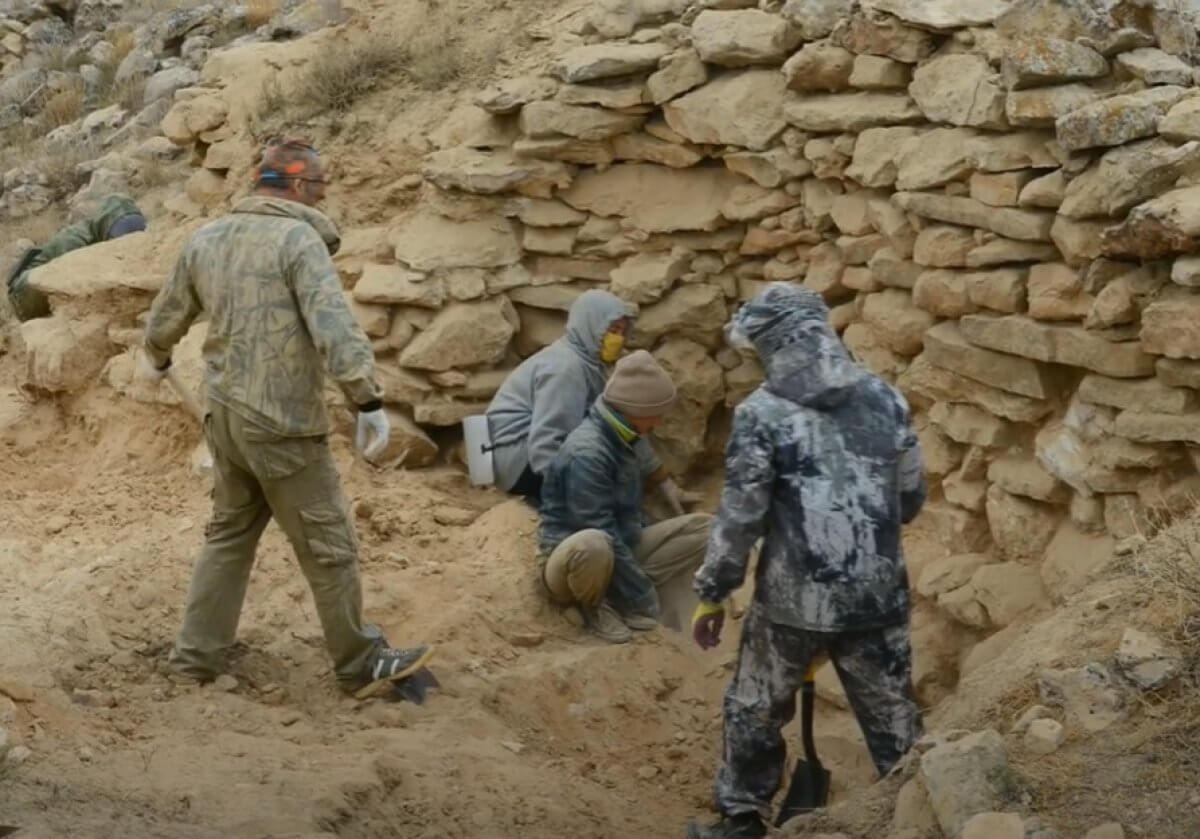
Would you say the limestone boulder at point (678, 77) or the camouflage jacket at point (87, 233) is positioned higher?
the limestone boulder at point (678, 77)

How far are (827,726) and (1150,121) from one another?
2610 millimetres

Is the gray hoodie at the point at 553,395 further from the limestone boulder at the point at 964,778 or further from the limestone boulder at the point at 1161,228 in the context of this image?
the limestone boulder at the point at 964,778

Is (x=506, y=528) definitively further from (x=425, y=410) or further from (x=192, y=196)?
(x=192, y=196)

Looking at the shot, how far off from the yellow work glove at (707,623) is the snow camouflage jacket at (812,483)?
0.08m

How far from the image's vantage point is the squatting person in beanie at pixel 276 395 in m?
6.19

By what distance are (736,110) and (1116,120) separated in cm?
224

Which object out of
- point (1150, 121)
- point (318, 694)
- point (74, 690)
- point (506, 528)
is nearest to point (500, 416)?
point (506, 528)

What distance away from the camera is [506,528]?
816 centimetres

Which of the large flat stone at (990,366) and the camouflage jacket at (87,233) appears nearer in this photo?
the large flat stone at (990,366)

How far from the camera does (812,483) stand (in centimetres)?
529

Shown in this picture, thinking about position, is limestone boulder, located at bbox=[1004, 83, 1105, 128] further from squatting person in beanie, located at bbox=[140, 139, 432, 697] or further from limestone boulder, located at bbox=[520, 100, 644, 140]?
squatting person in beanie, located at bbox=[140, 139, 432, 697]

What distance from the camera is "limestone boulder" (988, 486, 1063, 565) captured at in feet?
23.1

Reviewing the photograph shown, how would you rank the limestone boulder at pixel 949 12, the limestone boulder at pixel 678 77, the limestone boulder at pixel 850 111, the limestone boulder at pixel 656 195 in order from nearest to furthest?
the limestone boulder at pixel 949 12
the limestone boulder at pixel 850 111
the limestone boulder at pixel 678 77
the limestone boulder at pixel 656 195

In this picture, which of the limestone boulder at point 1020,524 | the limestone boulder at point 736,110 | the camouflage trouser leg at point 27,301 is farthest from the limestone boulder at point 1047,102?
the camouflage trouser leg at point 27,301
